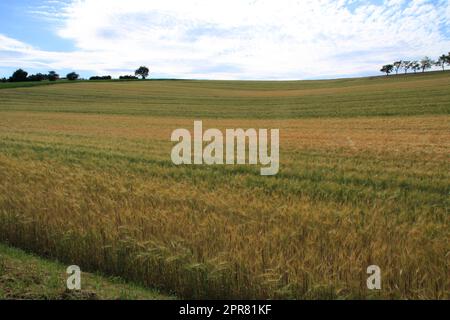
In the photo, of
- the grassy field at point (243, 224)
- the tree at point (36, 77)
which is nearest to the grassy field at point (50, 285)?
the grassy field at point (243, 224)

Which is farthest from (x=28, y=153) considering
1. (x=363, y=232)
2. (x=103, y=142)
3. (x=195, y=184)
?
(x=363, y=232)

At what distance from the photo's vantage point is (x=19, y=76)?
110 meters

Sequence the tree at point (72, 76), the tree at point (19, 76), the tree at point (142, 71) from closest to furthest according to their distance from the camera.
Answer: the tree at point (19, 76) → the tree at point (72, 76) → the tree at point (142, 71)

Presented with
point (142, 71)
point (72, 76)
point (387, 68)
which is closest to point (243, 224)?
point (72, 76)

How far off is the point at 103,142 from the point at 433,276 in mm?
16033

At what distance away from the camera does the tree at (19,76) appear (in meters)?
109

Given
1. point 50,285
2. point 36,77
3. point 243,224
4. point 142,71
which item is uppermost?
point 142,71

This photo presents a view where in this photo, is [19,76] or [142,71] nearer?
[19,76]

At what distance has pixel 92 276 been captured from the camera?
17.1 ft

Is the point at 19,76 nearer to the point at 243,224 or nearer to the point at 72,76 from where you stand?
the point at 72,76

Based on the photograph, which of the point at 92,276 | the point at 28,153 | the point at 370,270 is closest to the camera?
the point at 370,270

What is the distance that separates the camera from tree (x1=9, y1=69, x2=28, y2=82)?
358 ft

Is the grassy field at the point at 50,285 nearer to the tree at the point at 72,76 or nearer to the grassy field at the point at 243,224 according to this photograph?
the grassy field at the point at 243,224
